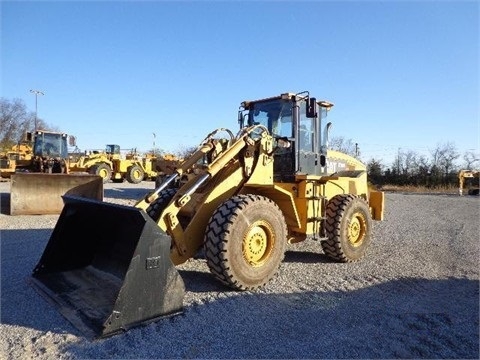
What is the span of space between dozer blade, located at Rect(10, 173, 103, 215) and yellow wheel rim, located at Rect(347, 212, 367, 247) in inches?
261

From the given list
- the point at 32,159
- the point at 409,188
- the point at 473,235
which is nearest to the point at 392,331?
the point at 473,235

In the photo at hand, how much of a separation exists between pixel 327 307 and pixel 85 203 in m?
3.05

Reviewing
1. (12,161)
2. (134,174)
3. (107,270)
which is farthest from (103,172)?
(107,270)

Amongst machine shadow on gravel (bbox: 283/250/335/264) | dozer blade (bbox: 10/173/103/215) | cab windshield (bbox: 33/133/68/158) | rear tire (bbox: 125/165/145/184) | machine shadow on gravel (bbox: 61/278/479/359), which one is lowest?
machine shadow on gravel (bbox: 61/278/479/359)

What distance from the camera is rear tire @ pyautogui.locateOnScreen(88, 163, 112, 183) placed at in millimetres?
23014

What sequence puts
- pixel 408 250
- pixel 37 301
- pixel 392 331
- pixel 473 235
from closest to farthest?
pixel 392 331 → pixel 37 301 → pixel 408 250 → pixel 473 235

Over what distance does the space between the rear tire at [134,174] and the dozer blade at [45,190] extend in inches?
575

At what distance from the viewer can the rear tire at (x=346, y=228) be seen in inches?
238

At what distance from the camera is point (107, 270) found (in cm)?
464

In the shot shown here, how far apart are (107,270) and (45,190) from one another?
6.56 m

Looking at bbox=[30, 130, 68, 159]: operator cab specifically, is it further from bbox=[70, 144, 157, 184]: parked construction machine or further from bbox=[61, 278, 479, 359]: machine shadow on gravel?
bbox=[61, 278, 479, 359]: machine shadow on gravel

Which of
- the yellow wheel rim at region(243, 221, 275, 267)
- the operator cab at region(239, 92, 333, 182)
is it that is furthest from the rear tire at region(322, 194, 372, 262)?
the yellow wheel rim at region(243, 221, 275, 267)

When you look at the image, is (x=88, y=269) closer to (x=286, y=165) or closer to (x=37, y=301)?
(x=37, y=301)

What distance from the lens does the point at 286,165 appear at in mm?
6434
